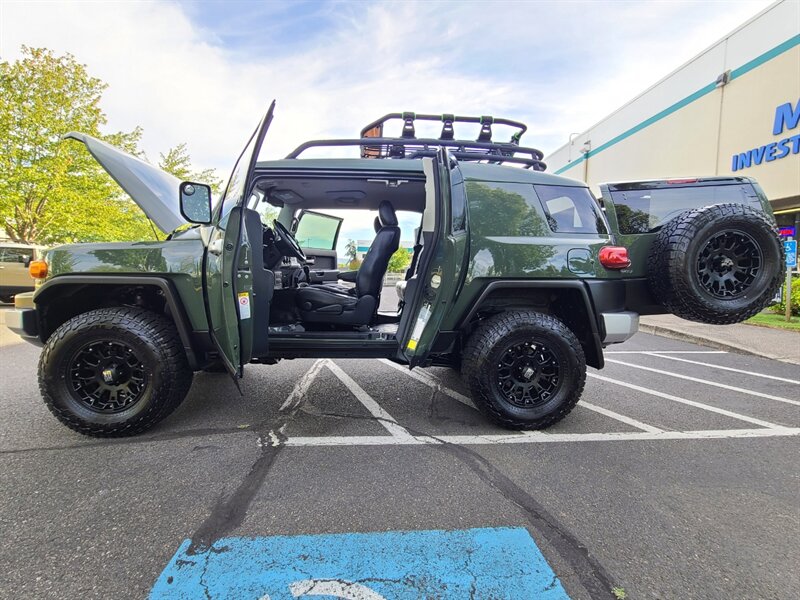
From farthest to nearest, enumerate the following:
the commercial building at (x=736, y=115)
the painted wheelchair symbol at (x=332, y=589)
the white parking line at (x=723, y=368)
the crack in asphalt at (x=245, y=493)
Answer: the commercial building at (x=736, y=115) → the white parking line at (x=723, y=368) → the crack in asphalt at (x=245, y=493) → the painted wheelchair symbol at (x=332, y=589)

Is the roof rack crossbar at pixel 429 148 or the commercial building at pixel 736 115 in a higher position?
the commercial building at pixel 736 115

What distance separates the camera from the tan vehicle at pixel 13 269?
10844 millimetres

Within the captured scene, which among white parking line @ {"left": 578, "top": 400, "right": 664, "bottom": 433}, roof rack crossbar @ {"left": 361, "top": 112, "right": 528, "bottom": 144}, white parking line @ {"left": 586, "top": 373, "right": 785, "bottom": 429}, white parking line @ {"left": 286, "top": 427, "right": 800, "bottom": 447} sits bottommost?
white parking line @ {"left": 586, "top": 373, "right": 785, "bottom": 429}

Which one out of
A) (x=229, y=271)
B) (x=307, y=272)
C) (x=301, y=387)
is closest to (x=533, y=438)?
(x=301, y=387)

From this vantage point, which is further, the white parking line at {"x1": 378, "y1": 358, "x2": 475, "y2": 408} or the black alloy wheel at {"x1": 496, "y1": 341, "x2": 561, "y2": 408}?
the white parking line at {"x1": 378, "y1": 358, "x2": 475, "y2": 408}

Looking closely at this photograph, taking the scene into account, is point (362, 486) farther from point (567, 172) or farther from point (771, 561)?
point (567, 172)

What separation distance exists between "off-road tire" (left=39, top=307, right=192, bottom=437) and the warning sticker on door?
1.68 ft

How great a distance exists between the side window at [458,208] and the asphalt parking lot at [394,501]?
1575 mm

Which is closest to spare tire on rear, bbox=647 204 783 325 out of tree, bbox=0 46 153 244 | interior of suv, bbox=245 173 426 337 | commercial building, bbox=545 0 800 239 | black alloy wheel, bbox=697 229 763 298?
black alloy wheel, bbox=697 229 763 298

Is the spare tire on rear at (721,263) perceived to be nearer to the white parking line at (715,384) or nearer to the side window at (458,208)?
the side window at (458,208)

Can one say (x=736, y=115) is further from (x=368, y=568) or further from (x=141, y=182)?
(x=368, y=568)

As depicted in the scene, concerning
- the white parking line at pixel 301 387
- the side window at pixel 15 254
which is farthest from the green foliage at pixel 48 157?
the white parking line at pixel 301 387

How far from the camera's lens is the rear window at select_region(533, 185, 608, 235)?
3.15m

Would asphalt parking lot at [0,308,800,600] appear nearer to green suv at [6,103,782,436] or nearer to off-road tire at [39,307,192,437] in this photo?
off-road tire at [39,307,192,437]
